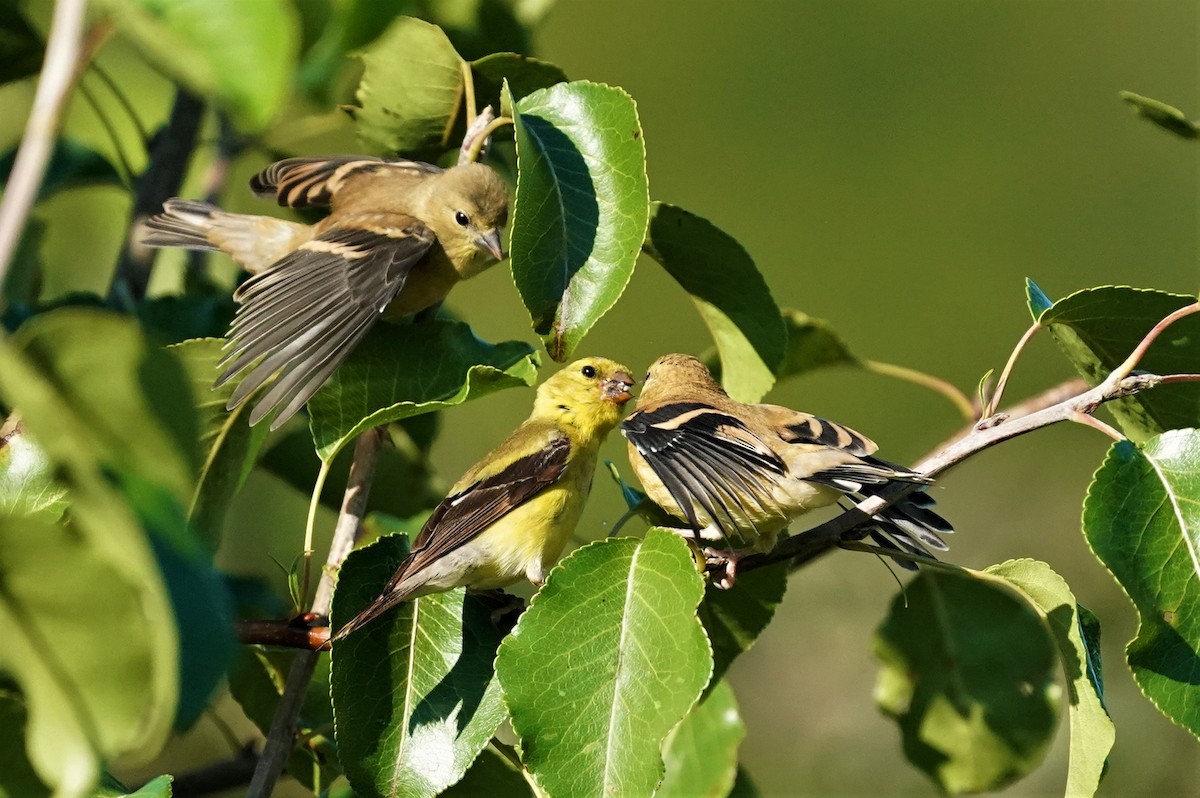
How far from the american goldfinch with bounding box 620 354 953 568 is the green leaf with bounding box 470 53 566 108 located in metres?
0.84

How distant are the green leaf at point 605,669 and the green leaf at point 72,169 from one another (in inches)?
67.7

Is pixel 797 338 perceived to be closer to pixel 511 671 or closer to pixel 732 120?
pixel 511 671

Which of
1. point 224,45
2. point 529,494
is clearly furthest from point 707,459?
point 224,45

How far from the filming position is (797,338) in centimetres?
279

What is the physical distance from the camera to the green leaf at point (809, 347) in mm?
2758

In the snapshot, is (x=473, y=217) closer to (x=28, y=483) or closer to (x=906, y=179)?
(x=28, y=483)

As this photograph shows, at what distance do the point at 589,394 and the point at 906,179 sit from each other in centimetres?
837

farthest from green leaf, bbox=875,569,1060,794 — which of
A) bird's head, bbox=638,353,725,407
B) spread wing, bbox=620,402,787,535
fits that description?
bird's head, bbox=638,353,725,407

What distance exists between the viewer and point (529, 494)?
9.71ft

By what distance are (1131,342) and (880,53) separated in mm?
10345

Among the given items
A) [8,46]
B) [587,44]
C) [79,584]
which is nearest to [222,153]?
[8,46]

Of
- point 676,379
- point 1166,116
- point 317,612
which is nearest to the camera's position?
point 317,612

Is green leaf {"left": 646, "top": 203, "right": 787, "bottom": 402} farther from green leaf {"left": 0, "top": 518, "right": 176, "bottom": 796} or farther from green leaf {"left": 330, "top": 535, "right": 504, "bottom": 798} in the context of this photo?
green leaf {"left": 0, "top": 518, "right": 176, "bottom": 796}

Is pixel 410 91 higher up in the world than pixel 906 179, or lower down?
higher up
